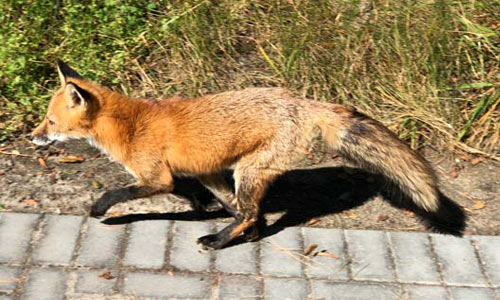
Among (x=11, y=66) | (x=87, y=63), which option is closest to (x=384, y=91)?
(x=87, y=63)

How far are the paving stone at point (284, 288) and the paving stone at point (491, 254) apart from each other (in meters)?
1.29

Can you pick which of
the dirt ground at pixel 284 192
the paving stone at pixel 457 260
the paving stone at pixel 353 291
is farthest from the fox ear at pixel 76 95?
the paving stone at pixel 457 260

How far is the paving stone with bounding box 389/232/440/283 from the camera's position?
4957 mm

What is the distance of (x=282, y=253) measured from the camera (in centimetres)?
513

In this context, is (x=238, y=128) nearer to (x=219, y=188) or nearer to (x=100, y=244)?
(x=219, y=188)

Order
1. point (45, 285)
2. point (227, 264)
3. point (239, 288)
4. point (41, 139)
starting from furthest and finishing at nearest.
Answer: point (41, 139) → point (227, 264) → point (239, 288) → point (45, 285)

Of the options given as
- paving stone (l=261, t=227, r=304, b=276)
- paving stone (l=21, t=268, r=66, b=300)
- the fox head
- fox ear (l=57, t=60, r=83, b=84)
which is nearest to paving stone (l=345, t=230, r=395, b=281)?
paving stone (l=261, t=227, r=304, b=276)

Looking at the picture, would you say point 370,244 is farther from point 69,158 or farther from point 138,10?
point 138,10

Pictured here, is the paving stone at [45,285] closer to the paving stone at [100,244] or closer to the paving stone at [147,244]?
the paving stone at [100,244]

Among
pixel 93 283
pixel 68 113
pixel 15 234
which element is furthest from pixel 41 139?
pixel 93 283

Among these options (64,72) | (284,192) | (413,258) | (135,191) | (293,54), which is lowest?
(284,192)

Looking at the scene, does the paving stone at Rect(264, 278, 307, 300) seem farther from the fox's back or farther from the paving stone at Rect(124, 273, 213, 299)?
the fox's back

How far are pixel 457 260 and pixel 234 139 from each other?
5.76ft

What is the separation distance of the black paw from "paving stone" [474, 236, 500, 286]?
1815 mm
